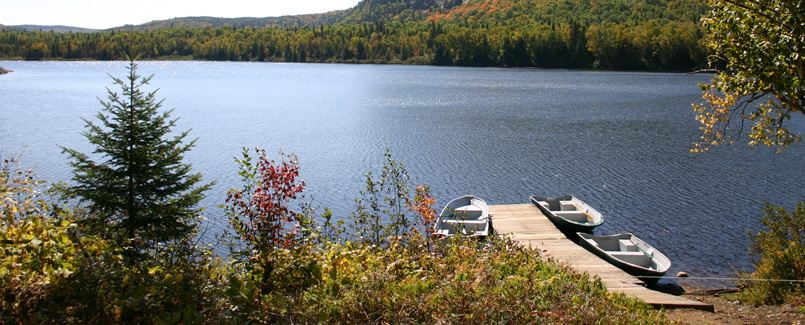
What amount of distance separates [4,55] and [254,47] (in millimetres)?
77929

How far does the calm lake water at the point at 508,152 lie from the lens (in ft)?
68.8

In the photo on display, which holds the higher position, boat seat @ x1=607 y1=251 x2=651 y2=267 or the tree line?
the tree line

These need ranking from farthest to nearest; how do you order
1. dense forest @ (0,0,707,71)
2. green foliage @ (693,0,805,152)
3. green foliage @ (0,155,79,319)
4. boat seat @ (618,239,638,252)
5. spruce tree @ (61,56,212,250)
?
dense forest @ (0,0,707,71) → boat seat @ (618,239,638,252) → green foliage @ (693,0,805,152) → spruce tree @ (61,56,212,250) → green foliage @ (0,155,79,319)

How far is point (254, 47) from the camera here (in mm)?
198625

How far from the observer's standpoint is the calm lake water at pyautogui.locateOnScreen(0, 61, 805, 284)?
20969 millimetres

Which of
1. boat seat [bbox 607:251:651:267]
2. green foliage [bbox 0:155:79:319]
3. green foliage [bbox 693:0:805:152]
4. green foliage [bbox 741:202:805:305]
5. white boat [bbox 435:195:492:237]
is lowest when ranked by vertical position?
boat seat [bbox 607:251:651:267]

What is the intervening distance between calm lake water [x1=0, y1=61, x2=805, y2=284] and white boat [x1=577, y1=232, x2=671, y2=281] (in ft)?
3.53

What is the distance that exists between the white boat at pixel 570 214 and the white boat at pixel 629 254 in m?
1.55

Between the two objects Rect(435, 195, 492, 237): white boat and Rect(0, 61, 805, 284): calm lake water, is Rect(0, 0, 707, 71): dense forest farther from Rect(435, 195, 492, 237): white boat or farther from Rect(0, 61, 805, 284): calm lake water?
Rect(435, 195, 492, 237): white boat

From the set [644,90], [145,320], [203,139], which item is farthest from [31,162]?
[644,90]

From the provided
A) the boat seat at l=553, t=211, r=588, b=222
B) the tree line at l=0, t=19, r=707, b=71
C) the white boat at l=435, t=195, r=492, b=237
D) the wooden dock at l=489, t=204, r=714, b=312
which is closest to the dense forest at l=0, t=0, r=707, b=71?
the tree line at l=0, t=19, r=707, b=71

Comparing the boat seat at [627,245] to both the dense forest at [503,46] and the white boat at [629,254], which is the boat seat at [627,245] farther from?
the dense forest at [503,46]

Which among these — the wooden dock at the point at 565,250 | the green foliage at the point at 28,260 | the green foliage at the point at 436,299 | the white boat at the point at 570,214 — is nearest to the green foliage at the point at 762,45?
the wooden dock at the point at 565,250

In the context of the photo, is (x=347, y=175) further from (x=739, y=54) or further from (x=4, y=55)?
(x=4, y=55)
